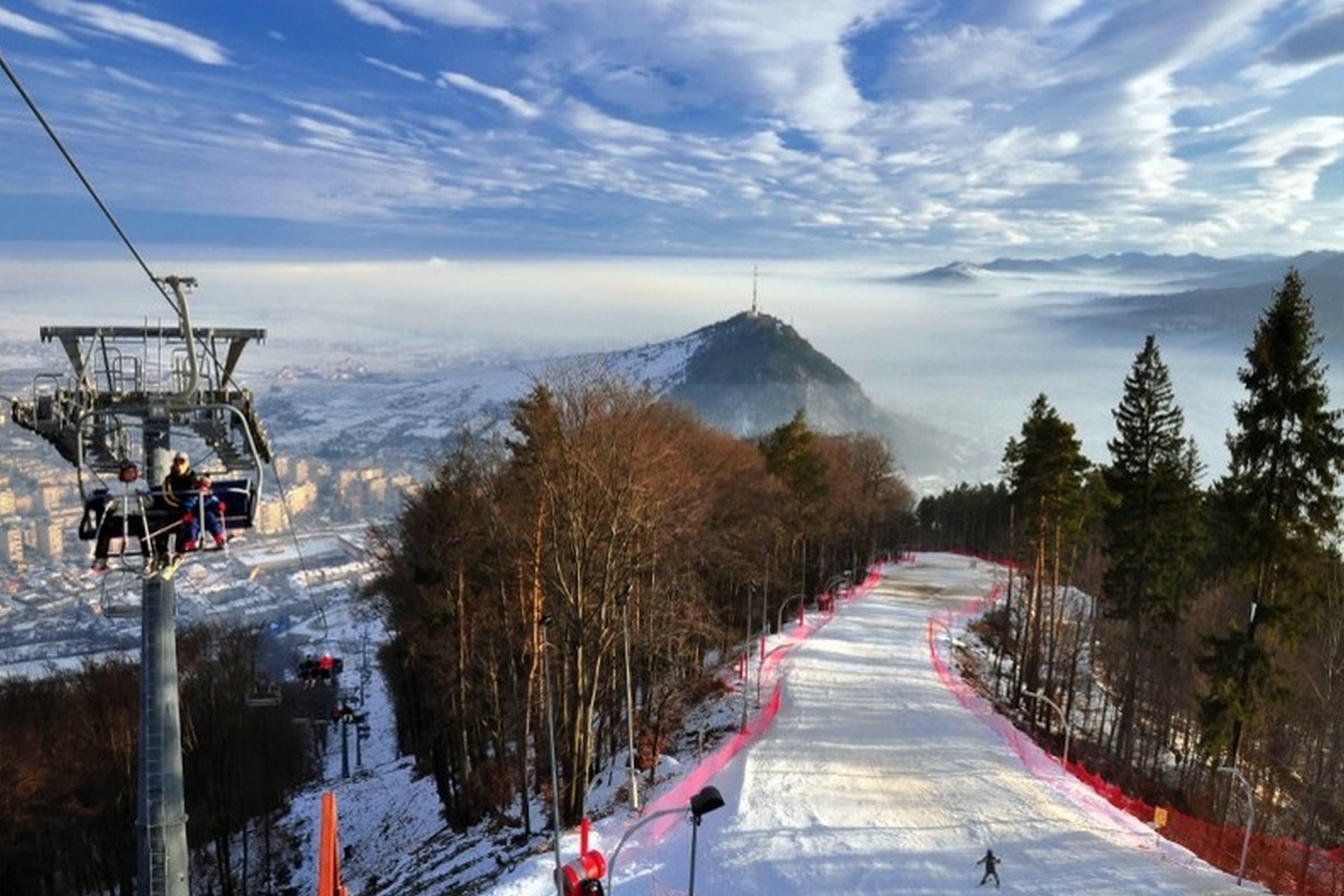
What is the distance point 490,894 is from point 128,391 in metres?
13.5

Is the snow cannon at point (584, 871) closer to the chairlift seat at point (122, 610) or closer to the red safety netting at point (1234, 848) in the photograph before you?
the chairlift seat at point (122, 610)

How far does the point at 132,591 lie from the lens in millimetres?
8875

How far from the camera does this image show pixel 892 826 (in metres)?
21.3

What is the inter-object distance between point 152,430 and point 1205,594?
6716cm

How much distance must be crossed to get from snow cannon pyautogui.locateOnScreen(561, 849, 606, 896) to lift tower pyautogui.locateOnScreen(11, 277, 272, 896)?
244 inches

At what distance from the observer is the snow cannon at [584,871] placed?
13250mm

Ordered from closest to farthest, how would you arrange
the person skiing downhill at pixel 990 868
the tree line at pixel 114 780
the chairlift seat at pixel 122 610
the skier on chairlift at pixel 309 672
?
the chairlift seat at pixel 122 610 < the person skiing downhill at pixel 990 868 < the tree line at pixel 114 780 < the skier on chairlift at pixel 309 672

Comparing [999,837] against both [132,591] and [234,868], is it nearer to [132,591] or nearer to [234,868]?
[132,591]

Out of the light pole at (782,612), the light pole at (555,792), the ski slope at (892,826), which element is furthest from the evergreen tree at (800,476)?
the light pole at (555,792)

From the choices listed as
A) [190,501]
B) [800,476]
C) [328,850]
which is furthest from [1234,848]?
[800,476]

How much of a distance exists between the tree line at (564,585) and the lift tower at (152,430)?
9933 millimetres

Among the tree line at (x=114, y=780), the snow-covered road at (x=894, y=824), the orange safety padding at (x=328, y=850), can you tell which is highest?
the orange safety padding at (x=328, y=850)

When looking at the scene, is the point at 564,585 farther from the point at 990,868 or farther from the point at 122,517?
the point at 122,517

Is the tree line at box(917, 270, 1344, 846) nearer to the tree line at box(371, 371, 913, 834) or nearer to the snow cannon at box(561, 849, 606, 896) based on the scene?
the tree line at box(371, 371, 913, 834)
